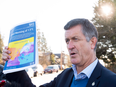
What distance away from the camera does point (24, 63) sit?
5.55 ft

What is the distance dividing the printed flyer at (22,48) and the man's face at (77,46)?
1.82ft

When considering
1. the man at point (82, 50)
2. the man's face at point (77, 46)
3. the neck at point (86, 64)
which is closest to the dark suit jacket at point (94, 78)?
the man at point (82, 50)

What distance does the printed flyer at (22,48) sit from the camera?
1681 millimetres

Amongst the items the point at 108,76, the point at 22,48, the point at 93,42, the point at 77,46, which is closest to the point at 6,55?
the point at 22,48

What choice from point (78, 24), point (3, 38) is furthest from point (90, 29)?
point (3, 38)

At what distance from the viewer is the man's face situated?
6.39 ft

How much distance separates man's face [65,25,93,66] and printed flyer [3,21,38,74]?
56cm

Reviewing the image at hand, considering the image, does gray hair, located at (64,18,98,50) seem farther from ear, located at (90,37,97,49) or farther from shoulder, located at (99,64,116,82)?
shoulder, located at (99,64,116,82)

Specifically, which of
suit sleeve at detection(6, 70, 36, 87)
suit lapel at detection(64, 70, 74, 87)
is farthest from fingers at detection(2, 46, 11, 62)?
suit lapel at detection(64, 70, 74, 87)

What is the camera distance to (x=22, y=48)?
1.80 meters

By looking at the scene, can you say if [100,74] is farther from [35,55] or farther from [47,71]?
[47,71]

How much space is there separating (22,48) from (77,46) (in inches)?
31.1

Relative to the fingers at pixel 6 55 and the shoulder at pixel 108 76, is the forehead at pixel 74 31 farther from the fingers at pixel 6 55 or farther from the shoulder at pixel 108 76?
the fingers at pixel 6 55

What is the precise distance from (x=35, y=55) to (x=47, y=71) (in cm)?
2507
